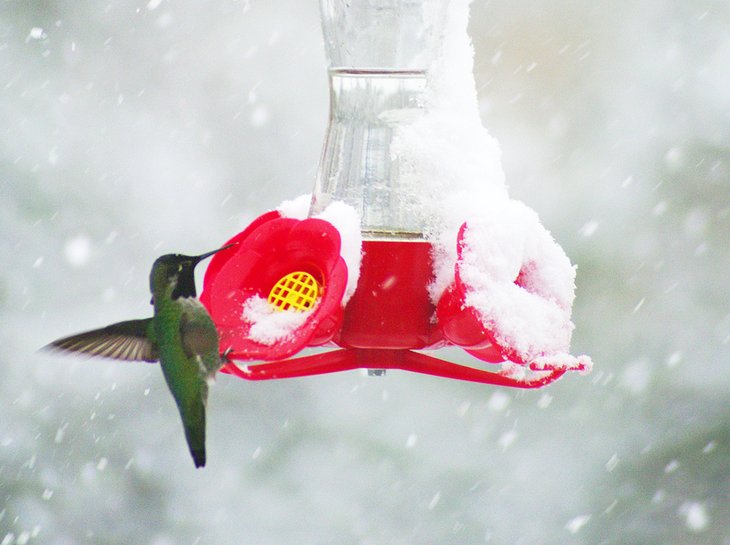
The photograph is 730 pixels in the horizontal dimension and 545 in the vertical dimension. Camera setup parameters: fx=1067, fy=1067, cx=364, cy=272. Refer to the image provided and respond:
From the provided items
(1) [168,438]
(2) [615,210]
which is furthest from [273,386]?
(2) [615,210]

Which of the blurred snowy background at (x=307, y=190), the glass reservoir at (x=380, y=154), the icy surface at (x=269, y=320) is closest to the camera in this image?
the icy surface at (x=269, y=320)

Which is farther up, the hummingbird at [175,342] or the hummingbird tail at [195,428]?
the hummingbird at [175,342]

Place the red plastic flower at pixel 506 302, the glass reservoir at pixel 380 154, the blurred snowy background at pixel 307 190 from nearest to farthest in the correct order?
the red plastic flower at pixel 506 302
the glass reservoir at pixel 380 154
the blurred snowy background at pixel 307 190

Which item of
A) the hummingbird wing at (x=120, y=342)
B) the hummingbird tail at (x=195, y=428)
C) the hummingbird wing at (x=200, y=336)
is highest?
the hummingbird wing at (x=200, y=336)

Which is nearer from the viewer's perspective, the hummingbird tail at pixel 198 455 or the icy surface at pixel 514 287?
the icy surface at pixel 514 287

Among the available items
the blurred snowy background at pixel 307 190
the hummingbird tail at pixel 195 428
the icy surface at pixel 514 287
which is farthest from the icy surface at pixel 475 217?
the blurred snowy background at pixel 307 190

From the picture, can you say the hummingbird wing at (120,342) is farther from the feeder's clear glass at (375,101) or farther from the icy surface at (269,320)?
the feeder's clear glass at (375,101)

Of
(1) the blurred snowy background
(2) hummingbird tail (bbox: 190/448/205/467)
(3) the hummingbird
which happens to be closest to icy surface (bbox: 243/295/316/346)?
(3) the hummingbird

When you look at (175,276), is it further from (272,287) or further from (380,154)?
(380,154)
